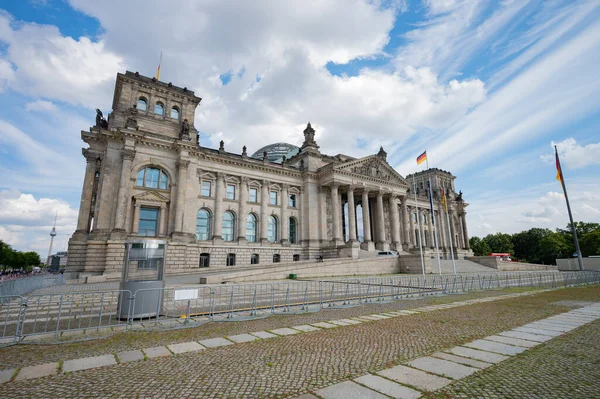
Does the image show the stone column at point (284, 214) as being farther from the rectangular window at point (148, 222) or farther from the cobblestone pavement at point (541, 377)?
the cobblestone pavement at point (541, 377)

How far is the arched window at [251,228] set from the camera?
45000mm

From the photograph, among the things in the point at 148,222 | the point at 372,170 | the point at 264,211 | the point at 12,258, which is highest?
the point at 372,170

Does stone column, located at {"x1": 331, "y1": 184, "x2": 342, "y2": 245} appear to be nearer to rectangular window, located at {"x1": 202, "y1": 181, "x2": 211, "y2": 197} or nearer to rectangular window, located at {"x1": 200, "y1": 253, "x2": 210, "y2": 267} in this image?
rectangular window, located at {"x1": 202, "y1": 181, "x2": 211, "y2": 197}

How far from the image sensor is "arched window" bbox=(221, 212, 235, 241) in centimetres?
4291

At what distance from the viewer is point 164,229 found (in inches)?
1430

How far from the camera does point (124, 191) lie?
33.7 meters

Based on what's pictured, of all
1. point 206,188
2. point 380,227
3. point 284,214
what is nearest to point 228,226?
point 206,188

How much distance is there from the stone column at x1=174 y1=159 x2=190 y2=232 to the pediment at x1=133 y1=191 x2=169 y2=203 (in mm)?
1614

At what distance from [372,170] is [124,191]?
38.3 meters

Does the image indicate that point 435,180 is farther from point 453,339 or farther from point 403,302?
point 453,339

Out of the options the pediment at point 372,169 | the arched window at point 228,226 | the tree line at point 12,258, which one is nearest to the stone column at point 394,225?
the pediment at point 372,169

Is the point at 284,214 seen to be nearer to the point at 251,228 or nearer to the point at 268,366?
the point at 251,228

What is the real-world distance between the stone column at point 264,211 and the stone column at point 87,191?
2122cm

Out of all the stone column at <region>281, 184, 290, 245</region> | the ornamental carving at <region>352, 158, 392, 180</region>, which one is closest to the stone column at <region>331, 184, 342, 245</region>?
the ornamental carving at <region>352, 158, 392, 180</region>
